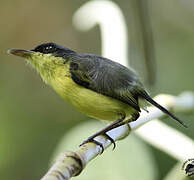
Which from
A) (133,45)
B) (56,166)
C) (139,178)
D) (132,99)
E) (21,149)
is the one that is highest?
(56,166)

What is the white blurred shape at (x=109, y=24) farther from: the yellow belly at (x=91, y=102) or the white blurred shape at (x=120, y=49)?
the yellow belly at (x=91, y=102)

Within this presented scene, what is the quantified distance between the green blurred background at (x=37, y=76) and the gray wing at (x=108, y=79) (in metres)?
2.32

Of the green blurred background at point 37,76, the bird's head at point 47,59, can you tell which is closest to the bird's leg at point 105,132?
the bird's head at point 47,59

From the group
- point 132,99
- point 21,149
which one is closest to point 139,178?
point 132,99

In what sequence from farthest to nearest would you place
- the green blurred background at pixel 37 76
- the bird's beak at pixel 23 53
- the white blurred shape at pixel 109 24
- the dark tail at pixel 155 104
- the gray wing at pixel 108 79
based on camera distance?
1. the green blurred background at pixel 37 76
2. the white blurred shape at pixel 109 24
3. the bird's beak at pixel 23 53
4. the gray wing at pixel 108 79
5. the dark tail at pixel 155 104

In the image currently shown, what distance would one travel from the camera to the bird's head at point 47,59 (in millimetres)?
3320

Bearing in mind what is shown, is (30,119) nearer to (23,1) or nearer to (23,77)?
(23,77)

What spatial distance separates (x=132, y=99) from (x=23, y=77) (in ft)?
12.0

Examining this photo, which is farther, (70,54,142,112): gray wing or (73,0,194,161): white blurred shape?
(73,0,194,161): white blurred shape

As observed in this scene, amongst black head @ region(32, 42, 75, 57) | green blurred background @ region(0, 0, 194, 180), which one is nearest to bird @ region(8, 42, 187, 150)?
black head @ region(32, 42, 75, 57)

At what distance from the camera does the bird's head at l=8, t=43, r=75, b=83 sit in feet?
10.9

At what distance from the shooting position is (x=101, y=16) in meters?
3.97

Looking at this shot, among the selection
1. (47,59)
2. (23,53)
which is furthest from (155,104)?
(23,53)

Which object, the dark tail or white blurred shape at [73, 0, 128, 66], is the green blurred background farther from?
the dark tail
